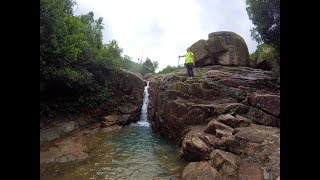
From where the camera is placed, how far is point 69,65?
60.6 ft

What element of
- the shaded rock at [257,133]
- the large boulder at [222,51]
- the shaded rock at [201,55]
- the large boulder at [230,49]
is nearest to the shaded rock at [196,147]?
the shaded rock at [257,133]

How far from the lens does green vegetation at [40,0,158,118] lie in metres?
14.6

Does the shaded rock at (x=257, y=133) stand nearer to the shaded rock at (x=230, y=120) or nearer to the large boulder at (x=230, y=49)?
the shaded rock at (x=230, y=120)

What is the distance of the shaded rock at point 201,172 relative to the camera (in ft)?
30.9

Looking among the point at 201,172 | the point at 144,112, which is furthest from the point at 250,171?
the point at 144,112

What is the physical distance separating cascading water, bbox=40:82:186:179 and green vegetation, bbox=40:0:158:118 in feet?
11.7

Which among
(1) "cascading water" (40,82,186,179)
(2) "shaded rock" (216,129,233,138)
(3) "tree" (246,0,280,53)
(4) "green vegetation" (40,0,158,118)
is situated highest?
(3) "tree" (246,0,280,53)

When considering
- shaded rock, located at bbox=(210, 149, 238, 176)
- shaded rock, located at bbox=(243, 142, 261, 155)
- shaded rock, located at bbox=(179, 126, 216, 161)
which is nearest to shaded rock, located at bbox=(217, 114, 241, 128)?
shaded rock, located at bbox=(179, 126, 216, 161)

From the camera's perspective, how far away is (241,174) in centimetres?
907

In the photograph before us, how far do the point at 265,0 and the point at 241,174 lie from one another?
13.4 metres

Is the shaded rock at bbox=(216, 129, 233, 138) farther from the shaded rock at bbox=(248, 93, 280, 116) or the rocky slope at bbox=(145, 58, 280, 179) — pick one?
the shaded rock at bbox=(248, 93, 280, 116)

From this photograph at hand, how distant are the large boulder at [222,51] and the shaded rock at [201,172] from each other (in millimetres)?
17499
